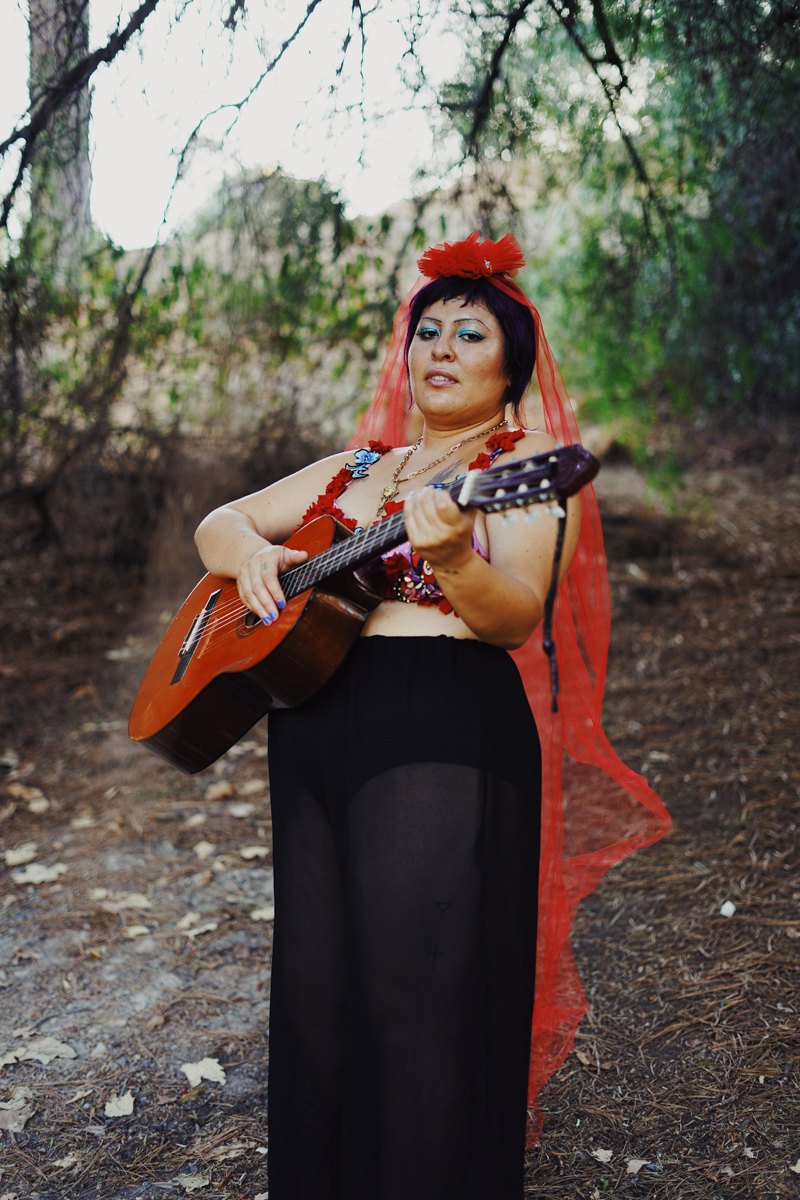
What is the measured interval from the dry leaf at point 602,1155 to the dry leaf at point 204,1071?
3.66ft

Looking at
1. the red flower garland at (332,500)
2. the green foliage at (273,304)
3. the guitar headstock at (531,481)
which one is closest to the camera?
the guitar headstock at (531,481)

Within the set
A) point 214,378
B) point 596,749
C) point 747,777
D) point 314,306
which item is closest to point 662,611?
point 747,777

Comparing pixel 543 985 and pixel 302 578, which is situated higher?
pixel 302 578

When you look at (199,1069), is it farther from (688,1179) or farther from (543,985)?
(688,1179)

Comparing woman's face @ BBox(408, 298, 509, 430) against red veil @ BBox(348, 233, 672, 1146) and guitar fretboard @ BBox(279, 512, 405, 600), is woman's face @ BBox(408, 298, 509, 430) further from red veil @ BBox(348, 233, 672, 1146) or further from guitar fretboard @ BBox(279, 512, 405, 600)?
guitar fretboard @ BBox(279, 512, 405, 600)

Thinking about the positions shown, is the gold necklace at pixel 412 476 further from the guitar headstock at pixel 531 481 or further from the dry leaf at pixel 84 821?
the dry leaf at pixel 84 821

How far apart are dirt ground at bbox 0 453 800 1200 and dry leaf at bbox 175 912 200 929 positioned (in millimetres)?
13

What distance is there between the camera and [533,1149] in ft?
8.01

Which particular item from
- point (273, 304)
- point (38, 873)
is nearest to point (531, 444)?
point (38, 873)

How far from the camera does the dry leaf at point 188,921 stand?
360cm

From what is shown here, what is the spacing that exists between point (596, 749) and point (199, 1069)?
1.62 metres

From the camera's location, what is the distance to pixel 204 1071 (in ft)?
9.16

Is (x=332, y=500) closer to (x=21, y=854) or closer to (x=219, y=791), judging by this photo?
(x=21, y=854)

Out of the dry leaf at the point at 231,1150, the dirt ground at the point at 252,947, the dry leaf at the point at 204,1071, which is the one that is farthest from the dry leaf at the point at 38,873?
the dry leaf at the point at 231,1150
